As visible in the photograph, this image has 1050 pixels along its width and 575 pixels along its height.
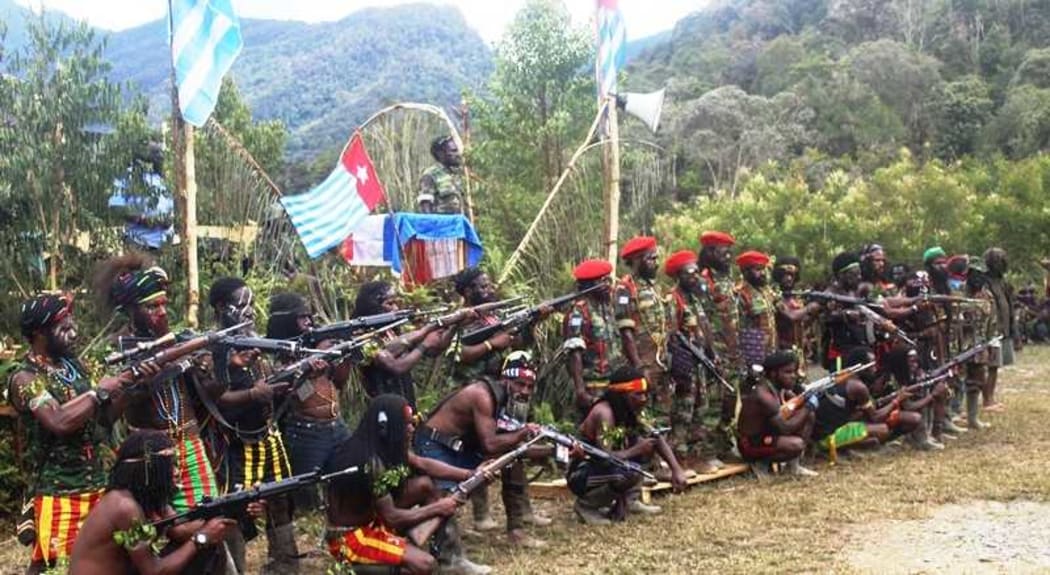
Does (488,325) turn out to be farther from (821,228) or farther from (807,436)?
(821,228)

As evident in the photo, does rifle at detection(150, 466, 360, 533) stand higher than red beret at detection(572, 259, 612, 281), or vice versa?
red beret at detection(572, 259, 612, 281)

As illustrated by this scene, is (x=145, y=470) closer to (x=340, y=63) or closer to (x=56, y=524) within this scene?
(x=56, y=524)

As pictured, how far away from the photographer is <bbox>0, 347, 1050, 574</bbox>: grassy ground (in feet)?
19.1

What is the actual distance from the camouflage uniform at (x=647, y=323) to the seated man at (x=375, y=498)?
2.86m

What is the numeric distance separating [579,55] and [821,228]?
5.69 meters

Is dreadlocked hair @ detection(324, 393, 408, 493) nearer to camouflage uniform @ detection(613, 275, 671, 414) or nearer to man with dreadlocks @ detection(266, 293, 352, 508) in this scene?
man with dreadlocks @ detection(266, 293, 352, 508)

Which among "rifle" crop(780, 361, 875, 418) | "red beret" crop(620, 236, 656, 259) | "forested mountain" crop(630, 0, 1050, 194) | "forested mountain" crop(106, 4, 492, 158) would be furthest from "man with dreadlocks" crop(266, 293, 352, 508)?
"forested mountain" crop(106, 4, 492, 158)

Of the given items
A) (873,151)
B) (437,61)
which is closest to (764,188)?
(873,151)

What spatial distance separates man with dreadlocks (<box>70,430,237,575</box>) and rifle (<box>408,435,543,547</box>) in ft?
3.83

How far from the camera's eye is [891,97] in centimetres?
4375

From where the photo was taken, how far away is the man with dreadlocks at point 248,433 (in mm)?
5422

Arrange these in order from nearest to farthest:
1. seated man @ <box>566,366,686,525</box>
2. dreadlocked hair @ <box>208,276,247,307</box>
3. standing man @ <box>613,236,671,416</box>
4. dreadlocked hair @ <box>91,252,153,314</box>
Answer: dreadlocked hair @ <box>91,252,153,314</box> < dreadlocked hair @ <box>208,276,247,307</box> < seated man @ <box>566,366,686,525</box> < standing man @ <box>613,236,671,416</box>

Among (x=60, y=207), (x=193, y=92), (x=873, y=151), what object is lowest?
(x=873, y=151)

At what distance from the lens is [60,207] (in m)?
8.76
